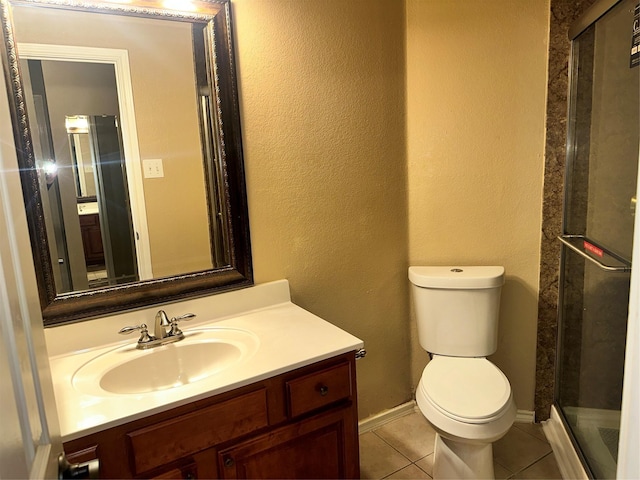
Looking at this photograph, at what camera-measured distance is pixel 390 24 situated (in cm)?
205

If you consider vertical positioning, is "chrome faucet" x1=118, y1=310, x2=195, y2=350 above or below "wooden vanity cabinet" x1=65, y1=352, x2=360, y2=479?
above

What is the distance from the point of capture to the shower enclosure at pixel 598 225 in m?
1.66

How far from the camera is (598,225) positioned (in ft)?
6.19

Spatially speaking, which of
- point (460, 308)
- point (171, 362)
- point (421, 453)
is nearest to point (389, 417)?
point (421, 453)

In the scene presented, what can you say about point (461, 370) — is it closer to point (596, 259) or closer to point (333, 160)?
point (596, 259)

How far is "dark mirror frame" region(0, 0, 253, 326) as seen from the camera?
A: 1365mm

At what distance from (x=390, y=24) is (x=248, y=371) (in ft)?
5.27

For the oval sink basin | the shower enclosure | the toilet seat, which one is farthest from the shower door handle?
the oval sink basin

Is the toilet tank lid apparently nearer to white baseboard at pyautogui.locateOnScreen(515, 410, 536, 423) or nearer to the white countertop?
the white countertop

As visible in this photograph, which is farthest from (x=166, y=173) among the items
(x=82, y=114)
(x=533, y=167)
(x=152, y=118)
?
(x=533, y=167)

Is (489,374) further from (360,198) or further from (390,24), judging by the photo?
(390,24)

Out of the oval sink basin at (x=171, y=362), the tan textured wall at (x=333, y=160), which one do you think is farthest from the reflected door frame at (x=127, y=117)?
the tan textured wall at (x=333, y=160)

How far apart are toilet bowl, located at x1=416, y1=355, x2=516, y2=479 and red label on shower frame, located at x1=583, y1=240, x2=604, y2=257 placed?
0.61 m

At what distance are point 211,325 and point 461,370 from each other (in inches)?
41.0
